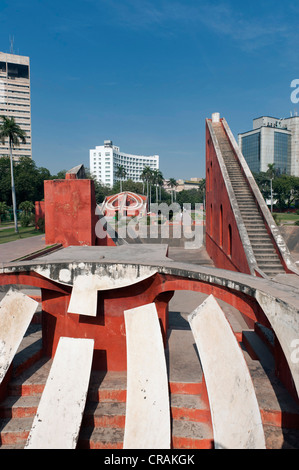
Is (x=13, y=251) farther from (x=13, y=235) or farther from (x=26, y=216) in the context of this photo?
(x=26, y=216)

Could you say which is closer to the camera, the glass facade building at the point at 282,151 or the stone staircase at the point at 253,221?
the stone staircase at the point at 253,221

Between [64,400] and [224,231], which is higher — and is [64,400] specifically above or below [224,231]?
below

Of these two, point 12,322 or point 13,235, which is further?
point 13,235

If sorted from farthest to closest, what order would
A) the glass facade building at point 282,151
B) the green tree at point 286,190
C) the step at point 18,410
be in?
the glass facade building at point 282,151
the green tree at point 286,190
the step at point 18,410

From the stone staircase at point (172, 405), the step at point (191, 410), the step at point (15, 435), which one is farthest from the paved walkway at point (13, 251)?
the step at point (191, 410)

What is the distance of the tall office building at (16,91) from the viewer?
8469cm

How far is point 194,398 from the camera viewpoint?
19.0ft

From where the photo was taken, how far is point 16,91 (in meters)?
86.0

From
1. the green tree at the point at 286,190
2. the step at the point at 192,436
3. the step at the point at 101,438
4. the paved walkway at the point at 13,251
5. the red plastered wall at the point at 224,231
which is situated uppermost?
the green tree at the point at 286,190

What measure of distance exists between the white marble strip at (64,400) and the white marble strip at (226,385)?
196 centimetres

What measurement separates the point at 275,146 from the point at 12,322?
325 ft

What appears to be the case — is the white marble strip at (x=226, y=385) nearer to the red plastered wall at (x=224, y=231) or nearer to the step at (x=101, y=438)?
the step at (x=101, y=438)

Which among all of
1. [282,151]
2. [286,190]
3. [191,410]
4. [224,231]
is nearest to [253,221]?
[224,231]
